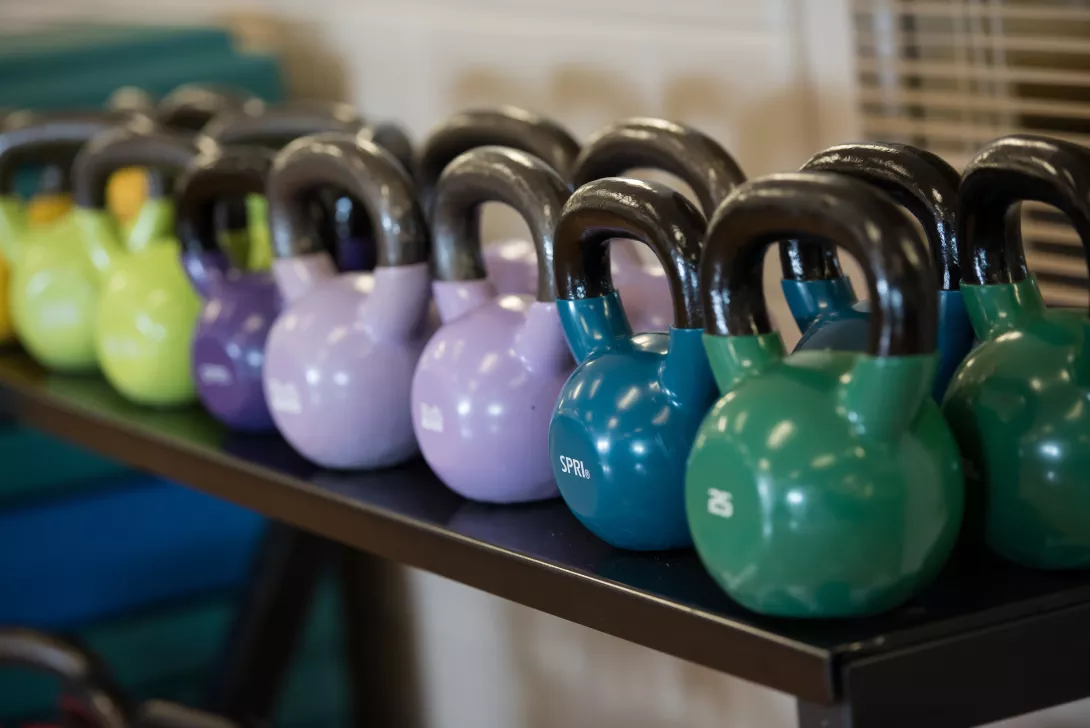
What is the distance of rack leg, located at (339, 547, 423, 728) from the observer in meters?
2.07

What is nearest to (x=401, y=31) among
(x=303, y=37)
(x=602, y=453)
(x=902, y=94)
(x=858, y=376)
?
(x=303, y=37)

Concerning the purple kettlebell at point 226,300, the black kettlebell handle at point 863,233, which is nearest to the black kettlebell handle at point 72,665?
the purple kettlebell at point 226,300

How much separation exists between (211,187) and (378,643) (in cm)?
113

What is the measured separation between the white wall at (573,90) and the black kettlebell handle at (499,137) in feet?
1.05

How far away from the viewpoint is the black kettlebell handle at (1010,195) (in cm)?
69

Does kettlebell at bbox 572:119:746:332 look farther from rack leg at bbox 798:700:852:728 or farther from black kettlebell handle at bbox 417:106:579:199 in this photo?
rack leg at bbox 798:700:852:728

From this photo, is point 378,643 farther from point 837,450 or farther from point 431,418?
point 837,450

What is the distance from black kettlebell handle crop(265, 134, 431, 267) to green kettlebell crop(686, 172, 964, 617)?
33 cm

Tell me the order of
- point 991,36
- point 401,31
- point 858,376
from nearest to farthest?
1. point 858,376
2. point 991,36
3. point 401,31

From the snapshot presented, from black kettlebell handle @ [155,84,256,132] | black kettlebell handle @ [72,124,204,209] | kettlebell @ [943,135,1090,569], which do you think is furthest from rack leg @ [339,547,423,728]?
kettlebell @ [943,135,1090,569]

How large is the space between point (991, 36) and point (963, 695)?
64 centimetres

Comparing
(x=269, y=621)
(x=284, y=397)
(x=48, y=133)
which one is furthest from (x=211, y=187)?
(x=269, y=621)

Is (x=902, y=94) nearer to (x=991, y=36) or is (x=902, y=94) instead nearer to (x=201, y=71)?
(x=991, y=36)

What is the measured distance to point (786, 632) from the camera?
2.18 ft
